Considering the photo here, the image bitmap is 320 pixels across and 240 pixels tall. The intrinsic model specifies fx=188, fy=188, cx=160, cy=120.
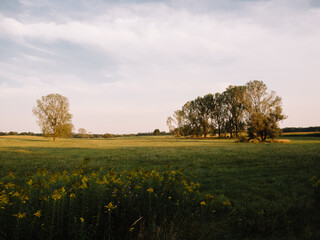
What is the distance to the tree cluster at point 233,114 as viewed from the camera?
4472 centimetres

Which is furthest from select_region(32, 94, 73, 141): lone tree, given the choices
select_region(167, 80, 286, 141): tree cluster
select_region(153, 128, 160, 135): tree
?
select_region(153, 128, 160, 135): tree

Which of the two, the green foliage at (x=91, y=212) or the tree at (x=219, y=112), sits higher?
the tree at (x=219, y=112)

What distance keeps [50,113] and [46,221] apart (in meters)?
55.6

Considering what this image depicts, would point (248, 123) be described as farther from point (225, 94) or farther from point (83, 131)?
point (83, 131)

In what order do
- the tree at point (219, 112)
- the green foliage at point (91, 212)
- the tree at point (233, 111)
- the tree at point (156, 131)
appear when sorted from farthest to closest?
the tree at point (156, 131) → the tree at point (219, 112) → the tree at point (233, 111) → the green foliage at point (91, 212)

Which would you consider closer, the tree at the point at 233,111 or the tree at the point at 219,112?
the tree at the point at 233,111

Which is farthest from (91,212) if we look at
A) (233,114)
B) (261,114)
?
(233,114)

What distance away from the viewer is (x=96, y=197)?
4.14m

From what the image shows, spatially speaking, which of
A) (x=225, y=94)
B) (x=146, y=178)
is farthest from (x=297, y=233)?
(x=225, y=94)

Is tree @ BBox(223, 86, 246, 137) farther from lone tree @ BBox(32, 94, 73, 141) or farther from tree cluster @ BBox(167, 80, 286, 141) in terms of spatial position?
lone tree @ BBox(32, 94, 73, 141)

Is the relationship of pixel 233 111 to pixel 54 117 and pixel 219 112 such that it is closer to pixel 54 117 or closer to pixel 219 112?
pixel 219 112

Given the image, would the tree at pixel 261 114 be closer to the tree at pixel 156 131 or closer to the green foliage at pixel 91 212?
the green foliage at pixel 91 212

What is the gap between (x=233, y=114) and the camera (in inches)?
2598

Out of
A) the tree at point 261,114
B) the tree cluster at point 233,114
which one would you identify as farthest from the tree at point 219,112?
the tree at point 261,114
